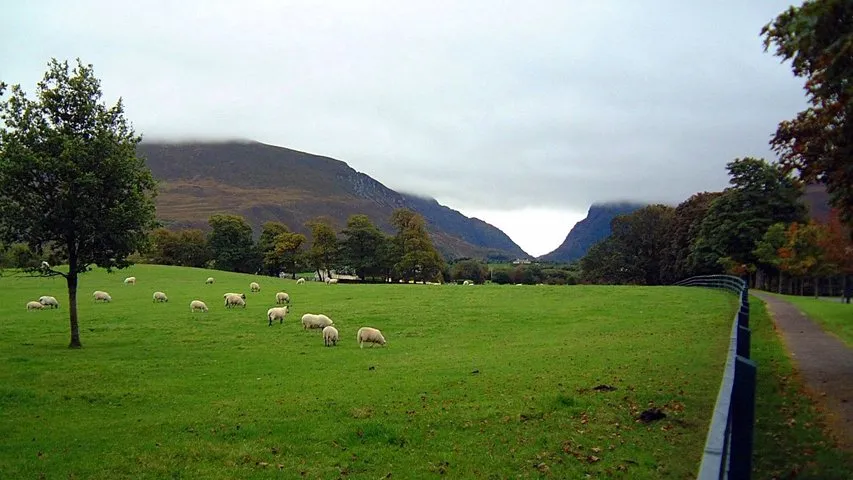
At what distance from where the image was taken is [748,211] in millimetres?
72438

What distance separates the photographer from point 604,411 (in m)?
13.9

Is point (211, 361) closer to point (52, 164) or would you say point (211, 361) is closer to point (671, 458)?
point (52, 164)

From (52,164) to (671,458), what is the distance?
23.5 meters

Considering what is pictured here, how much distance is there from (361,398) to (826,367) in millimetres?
12904

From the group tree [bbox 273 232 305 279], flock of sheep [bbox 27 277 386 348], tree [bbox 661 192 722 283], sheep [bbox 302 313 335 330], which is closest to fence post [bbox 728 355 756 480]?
flock of sheep [bbox 27 277 386 348]

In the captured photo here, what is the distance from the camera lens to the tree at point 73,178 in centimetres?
2366

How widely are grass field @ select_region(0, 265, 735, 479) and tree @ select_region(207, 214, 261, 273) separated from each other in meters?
94.8

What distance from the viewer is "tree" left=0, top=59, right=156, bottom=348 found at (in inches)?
931

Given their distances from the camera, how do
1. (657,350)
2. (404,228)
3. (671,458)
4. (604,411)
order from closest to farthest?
1. (671,458)
2. (604,411)
3. (657,350)
4. (404,228)

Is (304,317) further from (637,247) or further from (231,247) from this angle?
(231,247)

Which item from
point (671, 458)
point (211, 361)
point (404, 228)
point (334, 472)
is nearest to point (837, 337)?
point (671, 458)

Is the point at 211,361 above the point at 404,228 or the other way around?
the other way around

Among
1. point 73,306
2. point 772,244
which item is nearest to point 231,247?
point 772,244

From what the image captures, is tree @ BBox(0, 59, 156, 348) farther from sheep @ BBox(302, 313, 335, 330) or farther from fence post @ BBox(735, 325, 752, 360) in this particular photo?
fence post @ BBox(735, 325, 752, 360)
